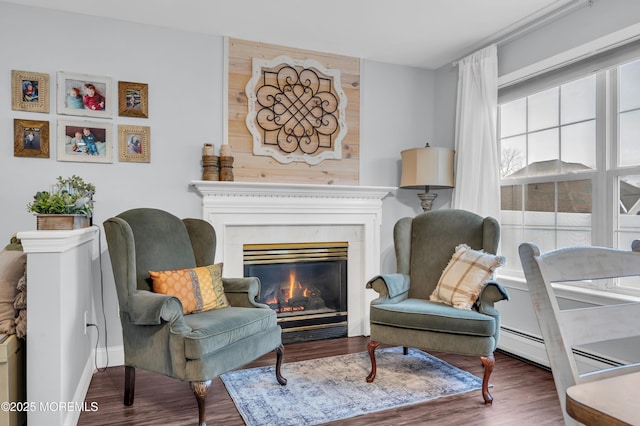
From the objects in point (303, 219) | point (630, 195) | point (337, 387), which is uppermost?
point (630, 195)

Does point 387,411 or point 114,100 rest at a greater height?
point 114,100

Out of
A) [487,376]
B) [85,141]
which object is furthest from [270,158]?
[487,376]

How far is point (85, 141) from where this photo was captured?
294 centimetres

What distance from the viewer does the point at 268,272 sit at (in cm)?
359

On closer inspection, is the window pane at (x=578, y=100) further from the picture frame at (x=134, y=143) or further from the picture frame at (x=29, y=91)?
the picture frame at (x=29, y=91)

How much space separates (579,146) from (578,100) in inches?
13.0

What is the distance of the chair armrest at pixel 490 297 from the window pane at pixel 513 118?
149 centimetres

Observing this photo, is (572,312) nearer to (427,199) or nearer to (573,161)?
(573,161)

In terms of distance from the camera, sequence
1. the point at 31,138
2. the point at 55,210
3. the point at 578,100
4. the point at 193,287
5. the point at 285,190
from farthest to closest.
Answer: the point at 285,190, the point at 578,100, the point at 31,138, the point at 193,287, the point at 55,210

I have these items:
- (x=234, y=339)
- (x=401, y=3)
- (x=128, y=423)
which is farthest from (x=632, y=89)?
(x=128, y=423)

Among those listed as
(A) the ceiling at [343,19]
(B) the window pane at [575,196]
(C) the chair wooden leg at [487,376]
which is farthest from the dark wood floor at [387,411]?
(A) the ceiling at [343,19]

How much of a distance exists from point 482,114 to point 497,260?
4.53 feet

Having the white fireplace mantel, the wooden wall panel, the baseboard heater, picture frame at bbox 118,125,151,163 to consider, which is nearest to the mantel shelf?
the white fireplace mantel

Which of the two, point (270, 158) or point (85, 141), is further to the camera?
point (270, 158)
